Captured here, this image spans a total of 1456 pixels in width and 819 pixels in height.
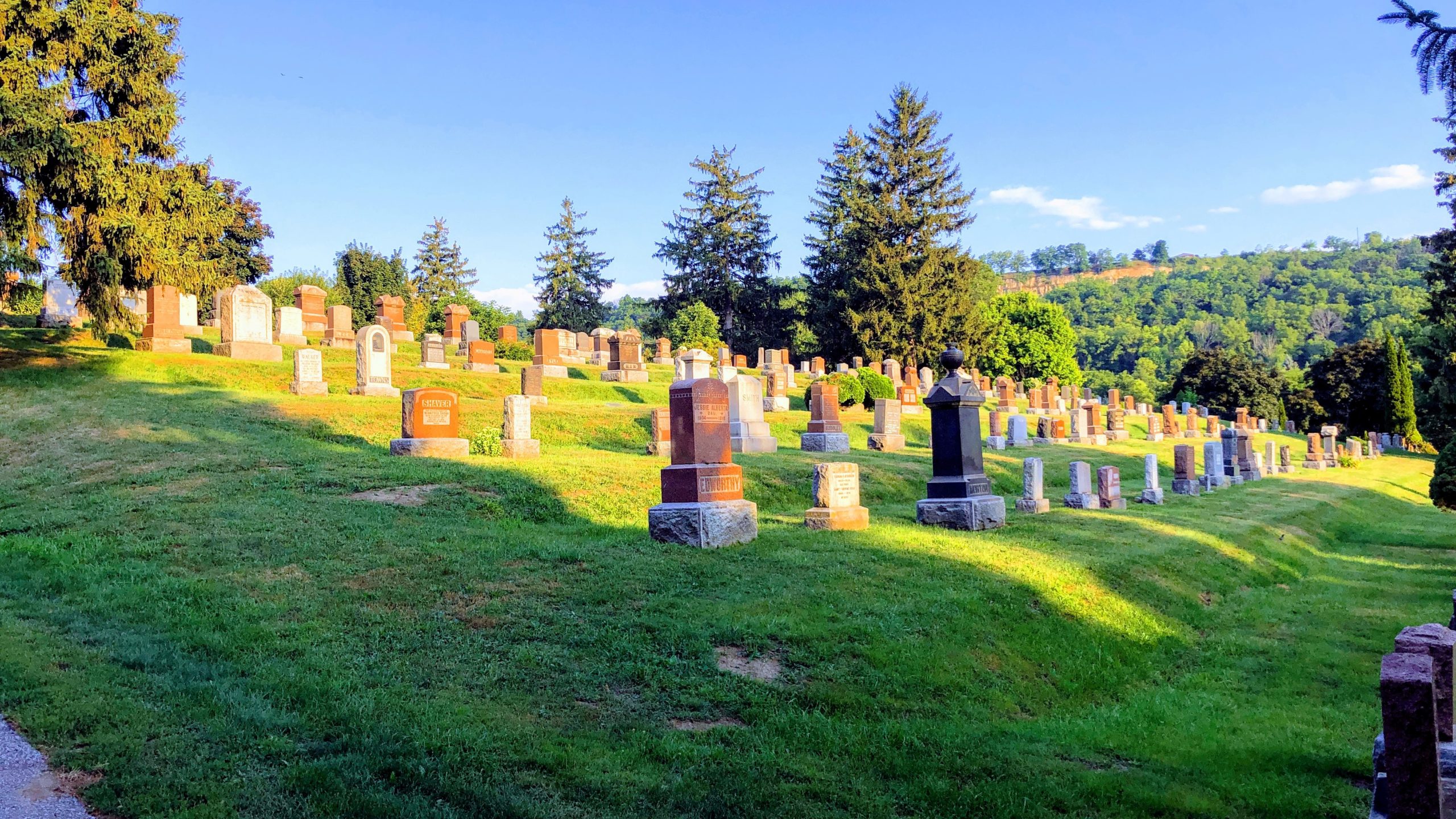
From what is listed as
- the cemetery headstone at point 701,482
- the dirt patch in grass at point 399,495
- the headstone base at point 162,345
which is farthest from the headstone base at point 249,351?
the cemetery headstone at point 701,482

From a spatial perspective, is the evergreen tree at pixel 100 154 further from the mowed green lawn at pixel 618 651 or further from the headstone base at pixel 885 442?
the headstone base at pixel 885 442

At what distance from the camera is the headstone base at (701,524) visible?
10.8 metres

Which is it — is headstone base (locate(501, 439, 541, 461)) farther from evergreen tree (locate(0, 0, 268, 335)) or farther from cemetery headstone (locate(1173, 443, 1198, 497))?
cemetery headstone (locate(1173, 443, 1198, 497))

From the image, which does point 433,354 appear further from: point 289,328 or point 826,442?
point 826,442

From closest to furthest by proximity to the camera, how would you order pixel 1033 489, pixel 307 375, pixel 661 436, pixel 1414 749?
pixel 1414 749
pixel 1033 489
pixel 661 436
pixel 307 375

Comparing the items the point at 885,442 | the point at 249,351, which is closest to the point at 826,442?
the point at 885,442

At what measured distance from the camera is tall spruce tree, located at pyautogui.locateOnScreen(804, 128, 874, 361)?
186 feet

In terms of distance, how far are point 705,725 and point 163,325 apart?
77.8ft

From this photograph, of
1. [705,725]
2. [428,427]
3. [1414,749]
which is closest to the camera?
[1414,749]

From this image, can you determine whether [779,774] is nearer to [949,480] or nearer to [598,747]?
[598,747]

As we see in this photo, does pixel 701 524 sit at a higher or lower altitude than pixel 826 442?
lower

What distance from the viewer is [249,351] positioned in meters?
24.1

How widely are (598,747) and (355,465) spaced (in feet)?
31.8

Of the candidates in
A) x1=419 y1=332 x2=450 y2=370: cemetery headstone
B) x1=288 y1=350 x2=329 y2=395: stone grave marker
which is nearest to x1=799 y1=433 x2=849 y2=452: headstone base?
x1=288 y1=350 x2=329 y2=395: stone grave marker
